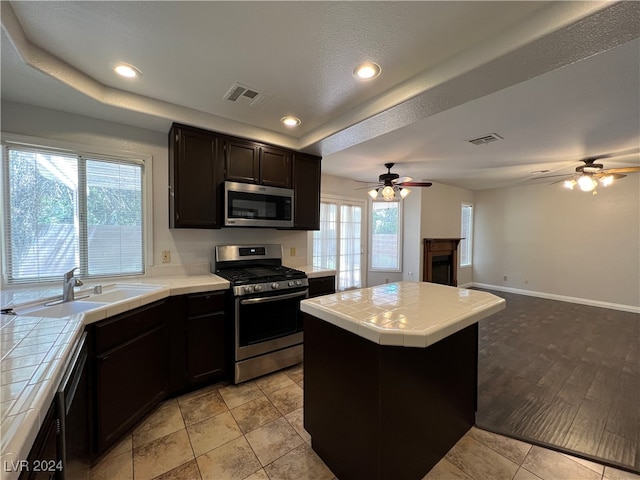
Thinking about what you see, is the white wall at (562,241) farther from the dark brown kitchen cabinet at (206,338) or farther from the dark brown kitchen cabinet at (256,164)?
the dark brown kitchen cabinet at (206,338)

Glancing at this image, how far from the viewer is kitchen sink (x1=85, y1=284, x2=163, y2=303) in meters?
2.06

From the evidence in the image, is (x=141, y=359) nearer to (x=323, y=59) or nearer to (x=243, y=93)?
(x=243, y=93)

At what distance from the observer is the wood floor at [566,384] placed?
1860 millimetres

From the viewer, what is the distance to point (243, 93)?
2.17 m

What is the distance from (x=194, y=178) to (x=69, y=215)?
105cm

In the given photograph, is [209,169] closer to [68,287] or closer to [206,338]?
[68,287]

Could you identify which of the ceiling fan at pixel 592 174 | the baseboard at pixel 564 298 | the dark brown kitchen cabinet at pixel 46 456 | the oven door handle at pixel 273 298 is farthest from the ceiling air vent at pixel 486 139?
the baseboard at pixel 564 298

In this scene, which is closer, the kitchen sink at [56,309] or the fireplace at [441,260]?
the kitchen sink at [56,309]

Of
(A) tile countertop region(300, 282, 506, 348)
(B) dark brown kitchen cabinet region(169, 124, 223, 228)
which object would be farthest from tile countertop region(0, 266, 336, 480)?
(A) tile countertop region(300, 282, 506, 348)

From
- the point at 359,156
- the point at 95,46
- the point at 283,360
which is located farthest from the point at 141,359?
the point at 359,156

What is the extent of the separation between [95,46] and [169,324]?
1.97m

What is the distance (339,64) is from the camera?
178cm

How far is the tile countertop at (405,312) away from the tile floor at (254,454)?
0.94 meters

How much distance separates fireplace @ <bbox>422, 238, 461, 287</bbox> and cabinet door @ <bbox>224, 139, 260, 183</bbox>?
4.10 meters
